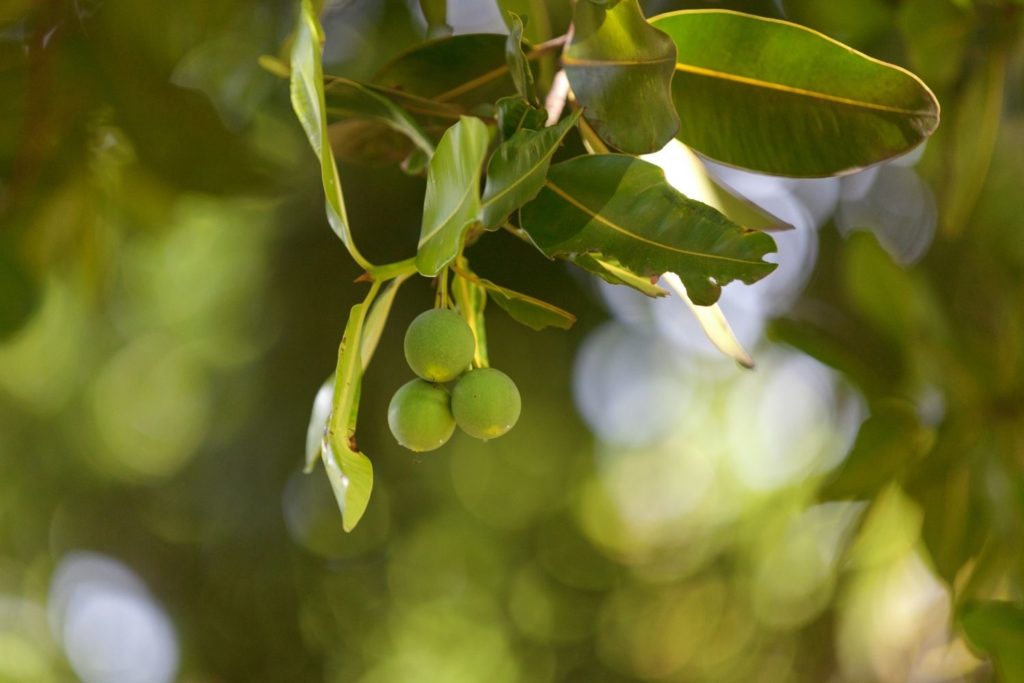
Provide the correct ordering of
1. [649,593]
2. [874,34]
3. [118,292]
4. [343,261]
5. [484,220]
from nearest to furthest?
1. [484,220]
2. [874,34]
3. [343,261]
4. [118,292]
5. [649,593]

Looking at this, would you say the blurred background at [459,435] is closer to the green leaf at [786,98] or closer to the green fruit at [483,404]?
the green leaf at [786,98]

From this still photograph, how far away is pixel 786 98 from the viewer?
699mm

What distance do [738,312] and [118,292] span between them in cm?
149

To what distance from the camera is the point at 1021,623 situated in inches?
37.9

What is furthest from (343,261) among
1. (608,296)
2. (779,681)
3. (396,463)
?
(779,681)

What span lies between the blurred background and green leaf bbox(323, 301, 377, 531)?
3.03 ft

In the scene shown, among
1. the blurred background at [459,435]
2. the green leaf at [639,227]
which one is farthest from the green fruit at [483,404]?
the blurred background at [459,435]

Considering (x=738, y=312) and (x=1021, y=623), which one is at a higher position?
(x=1021, y=623)

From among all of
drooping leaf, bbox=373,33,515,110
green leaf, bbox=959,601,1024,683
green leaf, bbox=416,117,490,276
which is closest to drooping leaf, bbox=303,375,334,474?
green leaf, bbox=416,117,490,276

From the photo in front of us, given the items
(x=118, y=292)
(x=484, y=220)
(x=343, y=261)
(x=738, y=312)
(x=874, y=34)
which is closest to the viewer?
(x=484, y=220)

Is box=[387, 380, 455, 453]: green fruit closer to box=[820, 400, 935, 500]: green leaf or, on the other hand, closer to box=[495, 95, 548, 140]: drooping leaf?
box=[495, 95, 548, 140]: drooping leaf

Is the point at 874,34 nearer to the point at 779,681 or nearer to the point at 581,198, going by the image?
the point at 581,198

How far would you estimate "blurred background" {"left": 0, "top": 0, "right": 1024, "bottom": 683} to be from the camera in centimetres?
136

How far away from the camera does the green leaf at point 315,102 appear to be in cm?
58
